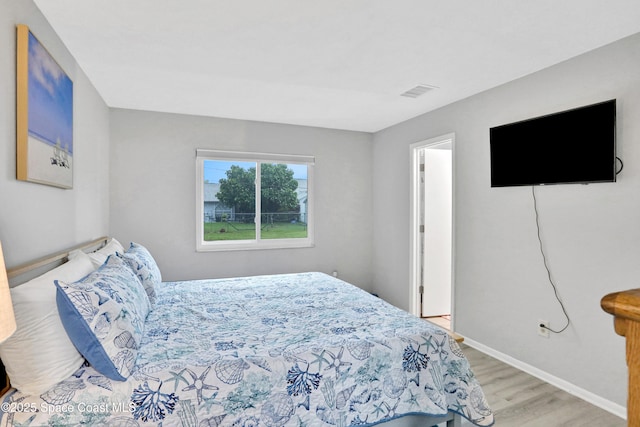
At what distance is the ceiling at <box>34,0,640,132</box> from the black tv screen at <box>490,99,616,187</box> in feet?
1.48

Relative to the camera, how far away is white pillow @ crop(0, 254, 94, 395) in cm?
130

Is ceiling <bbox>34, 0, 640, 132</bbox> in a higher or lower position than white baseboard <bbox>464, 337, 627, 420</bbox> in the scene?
higher

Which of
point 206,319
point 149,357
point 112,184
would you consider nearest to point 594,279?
point 206,319

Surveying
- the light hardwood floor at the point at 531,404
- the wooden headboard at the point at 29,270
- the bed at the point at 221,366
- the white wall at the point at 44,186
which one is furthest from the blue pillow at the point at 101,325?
the light hardwood floor at the point at 531,404

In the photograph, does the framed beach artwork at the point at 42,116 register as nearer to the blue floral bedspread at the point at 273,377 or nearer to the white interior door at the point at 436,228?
the blue floral bedspread at the point at 273,377

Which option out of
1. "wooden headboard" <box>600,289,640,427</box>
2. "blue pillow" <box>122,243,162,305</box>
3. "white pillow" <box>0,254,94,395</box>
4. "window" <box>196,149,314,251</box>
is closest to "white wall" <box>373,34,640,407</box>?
"window" <box>196,149,314,251</box>

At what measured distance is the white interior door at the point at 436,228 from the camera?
422 cm

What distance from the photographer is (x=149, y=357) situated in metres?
1.63

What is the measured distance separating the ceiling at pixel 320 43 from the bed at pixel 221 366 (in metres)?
1.44

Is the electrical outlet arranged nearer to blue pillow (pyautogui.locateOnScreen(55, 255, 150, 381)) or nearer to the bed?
the bed

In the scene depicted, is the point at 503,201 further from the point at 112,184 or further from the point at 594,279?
the point at 112,184

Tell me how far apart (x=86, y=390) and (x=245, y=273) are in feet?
9.74

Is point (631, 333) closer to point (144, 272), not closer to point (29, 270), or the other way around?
point (29, 270)

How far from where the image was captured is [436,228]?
428 centimetres
